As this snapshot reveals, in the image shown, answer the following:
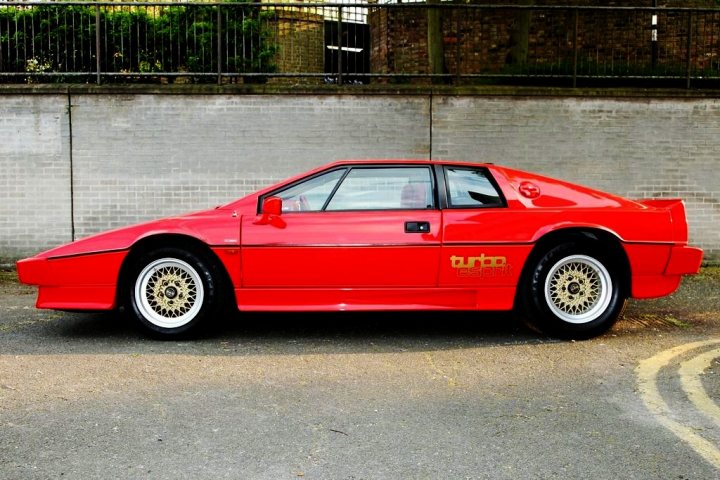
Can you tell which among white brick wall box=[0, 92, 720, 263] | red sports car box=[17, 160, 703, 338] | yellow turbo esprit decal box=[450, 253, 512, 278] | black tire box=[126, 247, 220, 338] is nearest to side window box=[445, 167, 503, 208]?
red sports car box=[17, 160, 703, 338]

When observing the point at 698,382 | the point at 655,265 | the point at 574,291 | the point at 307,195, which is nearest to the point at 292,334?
the point at 307,195

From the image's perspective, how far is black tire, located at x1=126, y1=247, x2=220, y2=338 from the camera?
5820mm

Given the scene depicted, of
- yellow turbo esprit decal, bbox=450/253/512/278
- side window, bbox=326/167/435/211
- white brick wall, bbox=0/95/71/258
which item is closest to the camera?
yellow turbo esprit decal, bbox=450/253/512/278

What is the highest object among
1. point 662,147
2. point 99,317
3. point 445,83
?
point 445,83

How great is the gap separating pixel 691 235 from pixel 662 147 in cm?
126

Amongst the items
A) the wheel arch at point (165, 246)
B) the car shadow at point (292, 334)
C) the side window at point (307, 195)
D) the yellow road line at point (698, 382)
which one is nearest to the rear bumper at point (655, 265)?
the yellow road line at point (698, 382)

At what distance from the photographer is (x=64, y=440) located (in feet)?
12.3

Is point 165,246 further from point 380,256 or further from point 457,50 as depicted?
point 457,50

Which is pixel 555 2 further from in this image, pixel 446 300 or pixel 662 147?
pixel 446 300

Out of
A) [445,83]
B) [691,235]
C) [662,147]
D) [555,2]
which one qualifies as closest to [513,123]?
[445,83]

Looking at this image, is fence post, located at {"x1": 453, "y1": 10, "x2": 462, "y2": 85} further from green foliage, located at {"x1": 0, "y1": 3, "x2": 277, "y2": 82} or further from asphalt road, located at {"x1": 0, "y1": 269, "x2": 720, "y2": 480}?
asphalt road, located at {"x1": 0, "y1": 269, "x2": 720, "y2": 480}

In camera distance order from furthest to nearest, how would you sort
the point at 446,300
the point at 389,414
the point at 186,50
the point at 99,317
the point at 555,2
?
the point at 555,2
the point at 186,50
the point at 99,317
the point at 446,300
the point at 389,414

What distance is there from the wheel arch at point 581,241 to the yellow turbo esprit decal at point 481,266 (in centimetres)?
18

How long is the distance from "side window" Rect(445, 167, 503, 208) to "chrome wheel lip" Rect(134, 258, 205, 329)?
6.85 feet
